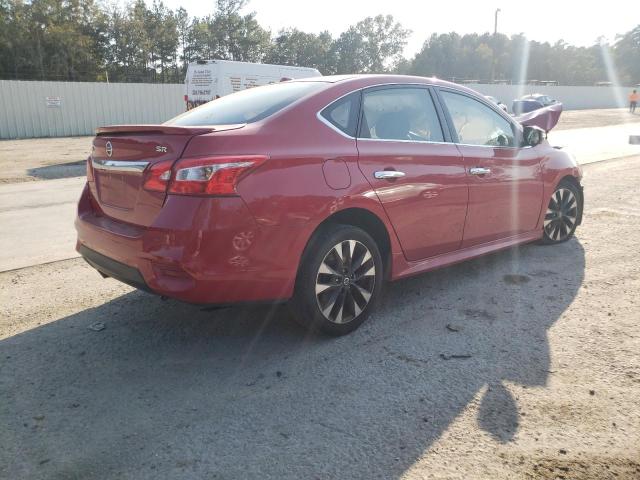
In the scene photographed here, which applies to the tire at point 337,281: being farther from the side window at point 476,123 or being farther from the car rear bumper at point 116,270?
the side window at point 476,123

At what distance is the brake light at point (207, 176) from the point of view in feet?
9.55

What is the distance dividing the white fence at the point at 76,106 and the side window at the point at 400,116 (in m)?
23.4

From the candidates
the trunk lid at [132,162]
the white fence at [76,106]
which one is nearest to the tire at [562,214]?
the trunk lid at [132,162]

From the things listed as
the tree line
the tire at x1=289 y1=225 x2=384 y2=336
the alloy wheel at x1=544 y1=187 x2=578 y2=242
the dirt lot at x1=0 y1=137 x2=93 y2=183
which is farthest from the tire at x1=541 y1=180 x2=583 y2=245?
the tree line

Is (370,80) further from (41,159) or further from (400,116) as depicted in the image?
(41,159)

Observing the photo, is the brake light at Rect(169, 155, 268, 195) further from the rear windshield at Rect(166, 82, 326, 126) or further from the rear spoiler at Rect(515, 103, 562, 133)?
Result: the rear spoiler at Rect(515, 103, 562, 133)

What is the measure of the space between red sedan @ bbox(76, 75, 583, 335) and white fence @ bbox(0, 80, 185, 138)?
2343cm

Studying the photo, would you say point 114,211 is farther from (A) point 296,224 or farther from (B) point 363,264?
(B) point 363,264

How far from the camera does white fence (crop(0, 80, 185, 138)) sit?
77.1 feet

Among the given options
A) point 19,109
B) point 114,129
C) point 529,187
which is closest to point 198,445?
point 114,129

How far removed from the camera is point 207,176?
9.57 feet

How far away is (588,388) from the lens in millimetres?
2951

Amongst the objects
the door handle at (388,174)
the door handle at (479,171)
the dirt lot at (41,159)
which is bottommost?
the dirt lot at (41,159)

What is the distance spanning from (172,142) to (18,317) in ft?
6.48
